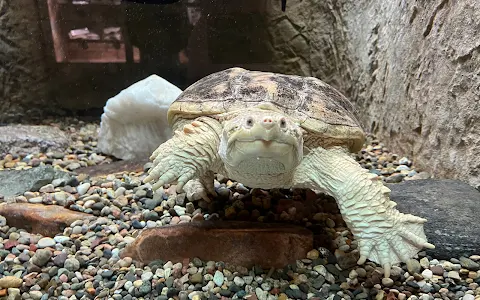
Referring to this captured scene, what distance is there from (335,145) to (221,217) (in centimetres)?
67

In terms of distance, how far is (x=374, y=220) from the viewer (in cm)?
174

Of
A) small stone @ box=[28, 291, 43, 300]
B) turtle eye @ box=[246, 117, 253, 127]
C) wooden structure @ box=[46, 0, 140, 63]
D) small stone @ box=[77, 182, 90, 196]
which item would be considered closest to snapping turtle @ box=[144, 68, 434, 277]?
turtle eye @ box=[246, 117, 253, 127]

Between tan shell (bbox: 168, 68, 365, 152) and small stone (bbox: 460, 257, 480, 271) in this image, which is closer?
small stone (bbox: 460, 257, 480, 271)

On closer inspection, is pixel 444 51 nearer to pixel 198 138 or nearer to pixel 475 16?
pixel 475 16

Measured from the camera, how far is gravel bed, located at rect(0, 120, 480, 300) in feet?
5.81

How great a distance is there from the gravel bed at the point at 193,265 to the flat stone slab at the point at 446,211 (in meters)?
0.06

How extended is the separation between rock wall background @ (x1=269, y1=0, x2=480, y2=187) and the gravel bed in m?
0.80

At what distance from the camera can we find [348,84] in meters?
4.20

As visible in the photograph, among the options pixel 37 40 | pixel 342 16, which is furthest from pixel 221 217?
pixel 37 40

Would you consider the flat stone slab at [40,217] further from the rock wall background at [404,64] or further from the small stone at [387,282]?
the rock wall background at [404,64]

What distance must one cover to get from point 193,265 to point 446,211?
3.93 feet

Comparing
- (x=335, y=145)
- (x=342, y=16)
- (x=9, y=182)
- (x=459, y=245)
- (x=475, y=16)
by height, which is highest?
(x=475, y=16)

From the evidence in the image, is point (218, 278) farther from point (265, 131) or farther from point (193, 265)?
point (265, 131)

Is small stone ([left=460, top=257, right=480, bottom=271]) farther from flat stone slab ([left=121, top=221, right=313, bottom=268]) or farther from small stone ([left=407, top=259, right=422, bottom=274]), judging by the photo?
flat stone slab ([left=121, top=221, right=313, bottom=268])
